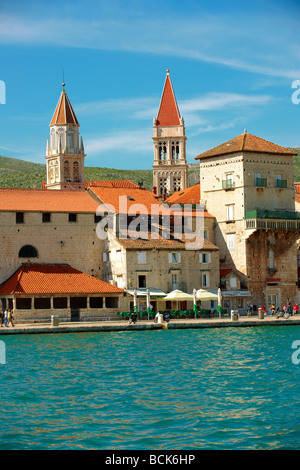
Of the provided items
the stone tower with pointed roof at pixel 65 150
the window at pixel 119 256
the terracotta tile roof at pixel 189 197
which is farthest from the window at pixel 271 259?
the stone tower with pointed roof at pixel 65 150

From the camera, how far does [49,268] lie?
2566 inches

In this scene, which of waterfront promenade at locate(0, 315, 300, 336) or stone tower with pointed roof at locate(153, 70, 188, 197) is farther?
stone tower with pointed roof at locate(153, 70, 188, 197)

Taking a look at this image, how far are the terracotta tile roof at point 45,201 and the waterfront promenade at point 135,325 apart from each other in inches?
408

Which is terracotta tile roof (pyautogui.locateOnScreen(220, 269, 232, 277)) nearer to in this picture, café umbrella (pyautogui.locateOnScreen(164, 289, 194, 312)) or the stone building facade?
the stone building facade

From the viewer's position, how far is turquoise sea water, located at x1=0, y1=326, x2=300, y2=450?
2359 cm

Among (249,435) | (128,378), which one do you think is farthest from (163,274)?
(249,435)

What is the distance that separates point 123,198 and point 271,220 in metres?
12.3

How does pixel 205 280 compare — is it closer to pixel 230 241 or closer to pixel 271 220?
pixel 230 241

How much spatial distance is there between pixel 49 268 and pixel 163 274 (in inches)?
345

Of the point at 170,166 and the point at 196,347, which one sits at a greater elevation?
the point at 170,166

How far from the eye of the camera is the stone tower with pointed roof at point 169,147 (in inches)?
4488

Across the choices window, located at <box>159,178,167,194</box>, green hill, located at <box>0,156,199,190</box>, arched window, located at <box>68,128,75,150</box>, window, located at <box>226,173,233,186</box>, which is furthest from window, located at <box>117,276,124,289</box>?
green hill, located at <box>0,156,199,190</box>

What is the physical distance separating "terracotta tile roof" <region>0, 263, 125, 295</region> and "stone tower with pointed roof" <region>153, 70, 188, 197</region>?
164ft
